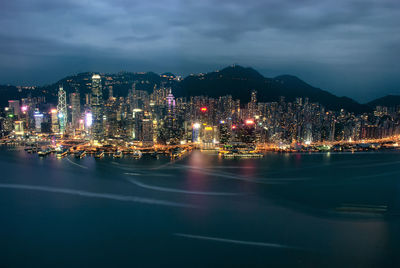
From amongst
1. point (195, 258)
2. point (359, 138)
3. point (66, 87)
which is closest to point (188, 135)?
point (359, 138)

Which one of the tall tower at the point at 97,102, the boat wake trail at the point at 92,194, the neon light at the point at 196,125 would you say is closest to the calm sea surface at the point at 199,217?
the boat wake trail at the point at 92,194

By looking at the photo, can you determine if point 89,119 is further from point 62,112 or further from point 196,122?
point 196,122

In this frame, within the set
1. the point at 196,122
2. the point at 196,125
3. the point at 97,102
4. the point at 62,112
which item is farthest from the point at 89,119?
the point at 196,125

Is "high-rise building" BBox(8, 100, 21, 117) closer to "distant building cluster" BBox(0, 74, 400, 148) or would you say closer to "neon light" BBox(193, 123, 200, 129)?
"distant building cluster" BBox(0, 74, 400, 148)

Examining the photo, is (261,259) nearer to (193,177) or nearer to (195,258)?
(195,258)

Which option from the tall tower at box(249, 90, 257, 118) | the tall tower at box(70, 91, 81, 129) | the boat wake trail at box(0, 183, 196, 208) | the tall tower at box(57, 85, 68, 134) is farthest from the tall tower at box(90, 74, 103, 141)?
the boat wake trail at box(0, 183, 196, 208)

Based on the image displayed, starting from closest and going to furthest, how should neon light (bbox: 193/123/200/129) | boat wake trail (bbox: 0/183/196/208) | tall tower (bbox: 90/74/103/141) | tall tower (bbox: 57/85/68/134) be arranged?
1. boat wake trail (bbox: 0/183/196/208)
2. neon light (bbox: 193/123/200/129)
3. tall tower (bbox: 90/74/103/141)
4. tall tower (bbox: 57/85/68/134)
